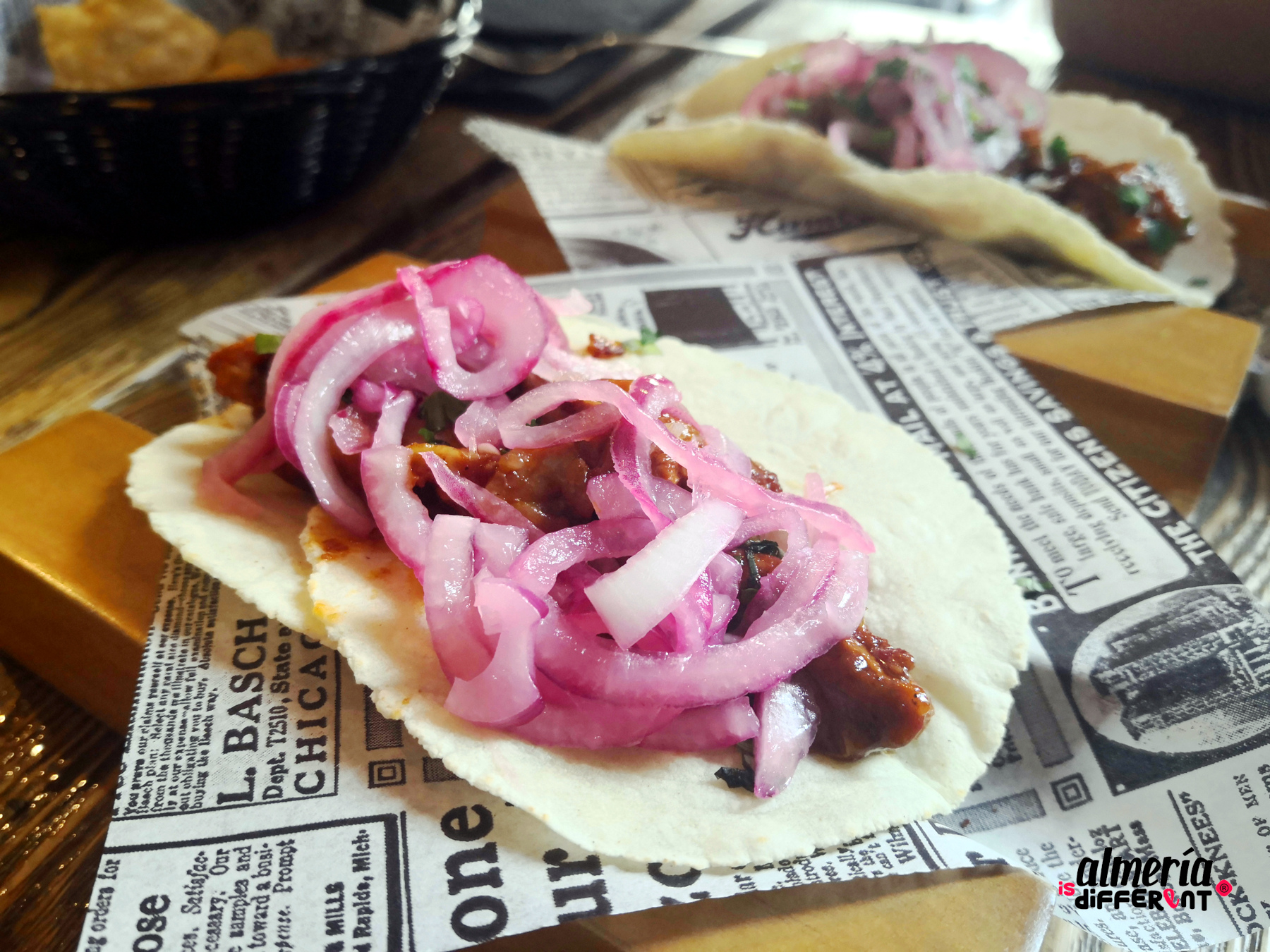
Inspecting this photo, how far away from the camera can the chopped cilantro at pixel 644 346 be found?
184 centimetres

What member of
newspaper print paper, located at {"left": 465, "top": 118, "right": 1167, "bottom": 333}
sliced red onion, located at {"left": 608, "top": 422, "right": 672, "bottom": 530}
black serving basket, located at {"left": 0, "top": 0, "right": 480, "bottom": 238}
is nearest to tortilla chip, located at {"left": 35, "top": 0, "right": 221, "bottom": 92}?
black serving basket, located at {"left": 0, "top": 0, "right": 480, "bottom": 238}

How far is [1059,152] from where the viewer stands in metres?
2.98

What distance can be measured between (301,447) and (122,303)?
138 centimetres

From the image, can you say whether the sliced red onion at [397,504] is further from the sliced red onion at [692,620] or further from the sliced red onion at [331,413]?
the sliced red onion at [692,620]

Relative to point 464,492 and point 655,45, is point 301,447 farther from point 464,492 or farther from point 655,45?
point 655,45

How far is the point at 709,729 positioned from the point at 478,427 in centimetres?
58

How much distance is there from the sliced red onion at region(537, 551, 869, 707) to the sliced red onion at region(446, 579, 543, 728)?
0.14 ft

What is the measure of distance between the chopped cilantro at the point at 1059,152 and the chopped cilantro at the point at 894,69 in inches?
23.8

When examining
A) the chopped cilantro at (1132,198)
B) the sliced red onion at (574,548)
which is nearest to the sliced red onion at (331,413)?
the sliced red onion at (574,548)

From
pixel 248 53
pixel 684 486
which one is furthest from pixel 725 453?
pixel 248 53

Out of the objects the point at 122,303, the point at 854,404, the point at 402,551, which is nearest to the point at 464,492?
the point at 402,551

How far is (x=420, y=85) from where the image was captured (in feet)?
8.41

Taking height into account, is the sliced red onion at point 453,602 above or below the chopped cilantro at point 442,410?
below

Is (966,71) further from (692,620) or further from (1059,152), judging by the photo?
(692,620)
